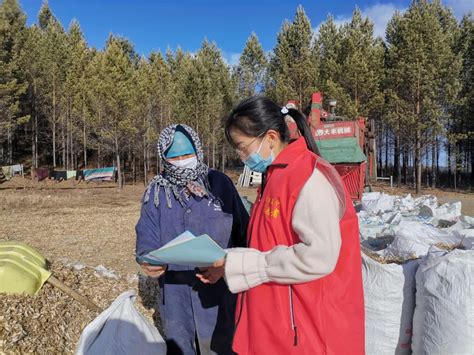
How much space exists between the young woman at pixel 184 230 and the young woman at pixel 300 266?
28.1 inches

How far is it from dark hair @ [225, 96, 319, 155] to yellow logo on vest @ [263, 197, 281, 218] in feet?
0.94

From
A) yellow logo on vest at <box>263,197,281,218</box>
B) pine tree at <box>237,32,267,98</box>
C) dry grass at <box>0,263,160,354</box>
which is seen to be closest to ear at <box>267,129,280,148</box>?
yellow logo on vest at <box>263,197,281,218</box>

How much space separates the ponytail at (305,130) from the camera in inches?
59.9

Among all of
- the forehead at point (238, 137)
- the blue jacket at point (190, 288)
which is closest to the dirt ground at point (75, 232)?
the blue jacket at point (190, 288)

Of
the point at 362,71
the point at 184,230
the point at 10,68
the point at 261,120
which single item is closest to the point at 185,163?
the point at 184,230

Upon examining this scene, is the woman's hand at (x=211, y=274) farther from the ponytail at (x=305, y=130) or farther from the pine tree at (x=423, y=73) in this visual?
the pine tree at (x=423, y=73)

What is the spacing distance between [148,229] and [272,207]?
101 centimetres

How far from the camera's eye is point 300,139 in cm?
146

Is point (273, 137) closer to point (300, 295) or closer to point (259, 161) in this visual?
point (259, 161)

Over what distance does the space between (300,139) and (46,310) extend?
8.25 ft

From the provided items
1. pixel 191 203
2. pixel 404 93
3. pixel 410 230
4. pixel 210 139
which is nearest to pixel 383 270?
pixel 191 203

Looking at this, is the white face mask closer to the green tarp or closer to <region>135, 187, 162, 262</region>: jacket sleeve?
<region>135, 187, 162, 262</region>: jacket sleeve

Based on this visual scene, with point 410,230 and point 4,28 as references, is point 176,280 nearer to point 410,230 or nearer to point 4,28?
point 410,230

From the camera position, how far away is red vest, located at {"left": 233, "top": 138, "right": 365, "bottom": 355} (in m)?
1.28
